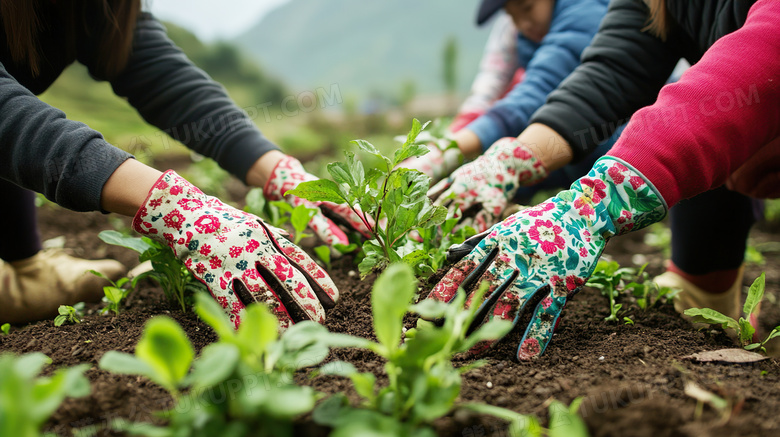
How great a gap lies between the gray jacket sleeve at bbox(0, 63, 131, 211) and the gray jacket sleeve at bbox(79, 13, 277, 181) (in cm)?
60

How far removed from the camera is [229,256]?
1.09 m

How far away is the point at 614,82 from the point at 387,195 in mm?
900

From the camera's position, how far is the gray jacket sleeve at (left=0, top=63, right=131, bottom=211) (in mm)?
1073

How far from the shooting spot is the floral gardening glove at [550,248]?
1046mm

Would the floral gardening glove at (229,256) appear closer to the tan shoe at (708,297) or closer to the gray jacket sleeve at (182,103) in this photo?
the gray jacket sleeve at (182,103)

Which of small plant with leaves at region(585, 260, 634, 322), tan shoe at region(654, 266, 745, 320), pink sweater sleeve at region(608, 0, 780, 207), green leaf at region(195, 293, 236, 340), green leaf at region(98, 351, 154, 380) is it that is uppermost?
pink sweater sleeve at region(608, 0, 780, 207)

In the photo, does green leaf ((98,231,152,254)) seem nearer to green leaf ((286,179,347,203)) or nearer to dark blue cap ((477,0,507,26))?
green leaf ((286,179,347,203))

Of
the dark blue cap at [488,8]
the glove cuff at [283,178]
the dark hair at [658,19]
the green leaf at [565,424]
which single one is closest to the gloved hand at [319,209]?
the glove cuff at [283,178]

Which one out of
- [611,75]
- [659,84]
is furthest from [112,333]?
[659,84]

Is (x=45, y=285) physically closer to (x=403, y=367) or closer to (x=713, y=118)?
(x=403, y=367)

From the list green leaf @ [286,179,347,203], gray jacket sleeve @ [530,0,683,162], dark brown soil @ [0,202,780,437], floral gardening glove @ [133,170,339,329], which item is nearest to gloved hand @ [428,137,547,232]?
gray jacket sleeve @ [530,0,683,162]

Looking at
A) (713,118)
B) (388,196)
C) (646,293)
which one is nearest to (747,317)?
(646,293)

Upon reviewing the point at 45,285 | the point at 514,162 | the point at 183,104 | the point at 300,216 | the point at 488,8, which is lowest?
the point at 45,285

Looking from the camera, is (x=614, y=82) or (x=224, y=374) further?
(x=614, y=82)
